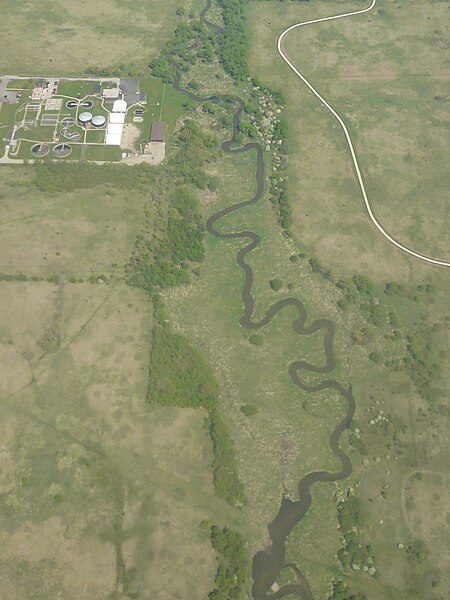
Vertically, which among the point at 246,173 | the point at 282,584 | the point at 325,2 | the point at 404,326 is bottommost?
the point at 282,584

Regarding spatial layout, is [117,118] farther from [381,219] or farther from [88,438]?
[88,438]

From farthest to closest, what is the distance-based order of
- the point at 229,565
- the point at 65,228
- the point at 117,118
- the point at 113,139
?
the point at 117,118, the point at 113,139, the point at 65,228, the point at 229,565

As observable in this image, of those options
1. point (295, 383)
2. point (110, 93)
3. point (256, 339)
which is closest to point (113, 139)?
point (110, 93)

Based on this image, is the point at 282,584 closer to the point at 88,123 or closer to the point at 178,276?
the point at 178,276

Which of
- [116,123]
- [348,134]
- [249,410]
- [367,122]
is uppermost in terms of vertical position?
[367,122]

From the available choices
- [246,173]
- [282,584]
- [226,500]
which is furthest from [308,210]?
[282,584]

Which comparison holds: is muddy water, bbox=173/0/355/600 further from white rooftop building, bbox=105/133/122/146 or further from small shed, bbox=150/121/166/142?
white rooftop building, bbox=105/133/122/146

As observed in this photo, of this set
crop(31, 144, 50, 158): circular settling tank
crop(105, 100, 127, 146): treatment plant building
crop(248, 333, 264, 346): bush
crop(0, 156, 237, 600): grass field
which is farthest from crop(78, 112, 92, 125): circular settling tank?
crop(248, 333, 264, 346): bush
